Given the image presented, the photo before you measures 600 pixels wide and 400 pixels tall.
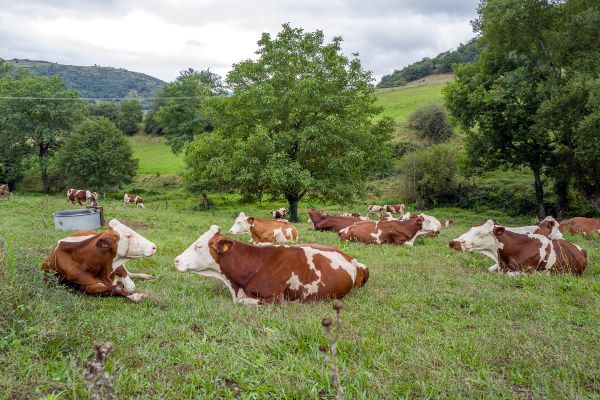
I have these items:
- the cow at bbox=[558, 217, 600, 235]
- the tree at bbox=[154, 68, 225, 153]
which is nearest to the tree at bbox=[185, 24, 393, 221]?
the cow at bbox=[558, 217, 600, 235]

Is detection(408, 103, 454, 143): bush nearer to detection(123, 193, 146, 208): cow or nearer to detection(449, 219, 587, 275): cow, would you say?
detection(123, 193, 146, 208): cow

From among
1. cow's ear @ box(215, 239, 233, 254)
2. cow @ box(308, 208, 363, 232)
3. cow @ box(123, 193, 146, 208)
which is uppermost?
cow's ear @ box(215, 239, 233, 254)

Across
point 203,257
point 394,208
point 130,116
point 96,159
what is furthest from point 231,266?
point 130,116

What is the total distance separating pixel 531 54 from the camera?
21.8 metres

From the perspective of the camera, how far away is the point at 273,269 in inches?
261

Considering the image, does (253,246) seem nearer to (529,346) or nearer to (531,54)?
(529,346)

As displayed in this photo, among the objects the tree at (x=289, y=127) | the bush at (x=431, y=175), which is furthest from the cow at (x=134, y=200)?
the bush at (x=431, y=175)

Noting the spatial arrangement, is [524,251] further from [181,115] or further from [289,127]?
[181,115]

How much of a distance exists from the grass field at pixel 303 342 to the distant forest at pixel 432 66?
94175mm

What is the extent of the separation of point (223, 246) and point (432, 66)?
104315mm

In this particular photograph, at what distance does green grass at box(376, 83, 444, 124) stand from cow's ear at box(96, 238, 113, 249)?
4850cm

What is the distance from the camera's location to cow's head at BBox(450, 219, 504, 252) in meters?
8.78

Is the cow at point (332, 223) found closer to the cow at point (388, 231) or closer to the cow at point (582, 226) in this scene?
the cow at point (388, 231)

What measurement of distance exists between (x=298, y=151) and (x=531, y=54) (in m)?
12.6
